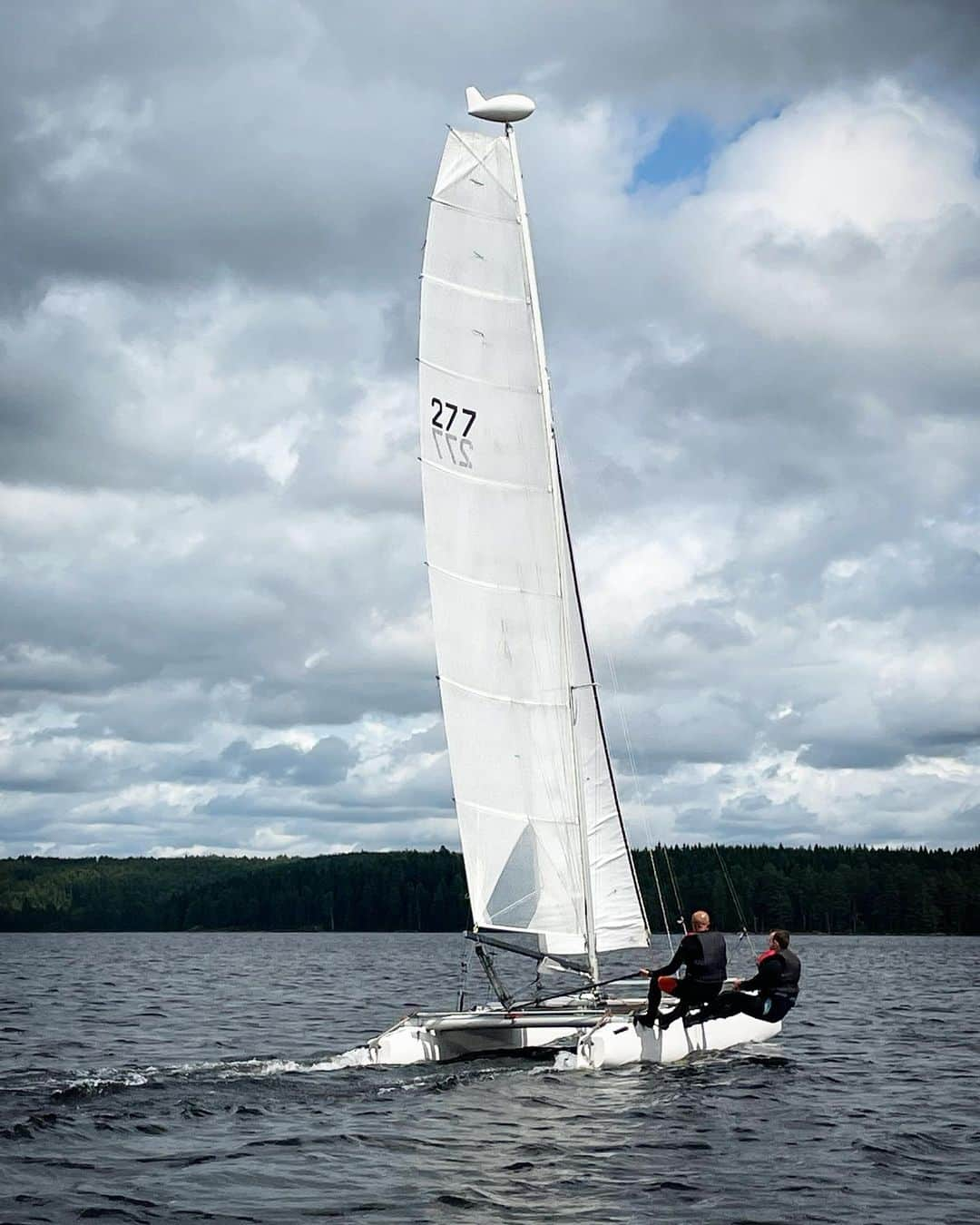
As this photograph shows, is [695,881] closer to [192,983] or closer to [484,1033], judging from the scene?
[192,983]

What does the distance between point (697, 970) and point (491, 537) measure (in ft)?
24.2

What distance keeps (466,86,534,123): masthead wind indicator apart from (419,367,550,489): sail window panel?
13.5 ft

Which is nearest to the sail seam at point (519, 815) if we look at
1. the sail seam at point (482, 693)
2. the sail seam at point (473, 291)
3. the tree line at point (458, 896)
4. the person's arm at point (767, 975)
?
the sail seam at point (482, 693)

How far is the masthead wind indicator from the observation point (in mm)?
23719

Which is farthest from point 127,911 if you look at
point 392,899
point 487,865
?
point 487,865

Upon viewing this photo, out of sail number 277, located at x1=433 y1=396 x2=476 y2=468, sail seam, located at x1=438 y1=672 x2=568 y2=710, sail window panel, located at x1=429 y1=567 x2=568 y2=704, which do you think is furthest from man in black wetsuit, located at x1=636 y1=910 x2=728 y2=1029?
sail number 277, located at x1=433 y1=396 x2=476 y2=468

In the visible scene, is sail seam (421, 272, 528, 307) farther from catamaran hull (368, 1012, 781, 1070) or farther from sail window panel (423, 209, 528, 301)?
catamaran hull (368, 1012, 781, 1070)

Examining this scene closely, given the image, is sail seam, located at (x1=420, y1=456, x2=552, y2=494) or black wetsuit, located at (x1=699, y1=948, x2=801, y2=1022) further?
sail seam, located at (x1=420, y1=456, x2=552, y2=494)

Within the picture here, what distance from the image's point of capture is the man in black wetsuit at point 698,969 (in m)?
22.5

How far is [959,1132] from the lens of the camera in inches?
712

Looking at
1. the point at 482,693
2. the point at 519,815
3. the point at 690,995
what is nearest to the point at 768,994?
the point at 690,995

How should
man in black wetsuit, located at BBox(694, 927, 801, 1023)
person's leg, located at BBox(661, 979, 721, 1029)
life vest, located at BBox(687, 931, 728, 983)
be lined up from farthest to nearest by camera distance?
man in black wetsuit, located at BBox(694, 927, 801, 1023) < life vest, located at BBox(687, 931, 728, 983) < person's leg, located at BBox(661, 979, 721, 1029)

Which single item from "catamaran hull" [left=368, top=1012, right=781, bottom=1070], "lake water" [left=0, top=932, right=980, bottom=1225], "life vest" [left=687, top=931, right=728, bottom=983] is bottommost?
"lake water" [left=0, top=932, right=980, bottom=1225]

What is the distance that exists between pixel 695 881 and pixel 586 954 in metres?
102
